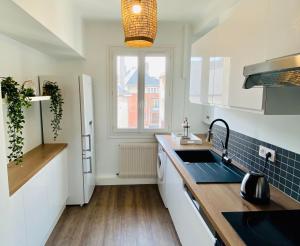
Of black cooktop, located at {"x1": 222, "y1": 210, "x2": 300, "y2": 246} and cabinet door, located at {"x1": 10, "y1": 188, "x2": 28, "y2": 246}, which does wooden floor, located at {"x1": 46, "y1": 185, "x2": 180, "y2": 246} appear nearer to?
cabinet door, located at {"x1": 10, "y1": 188, "x2": 28, "y2": 246}

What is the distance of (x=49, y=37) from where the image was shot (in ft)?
6.78

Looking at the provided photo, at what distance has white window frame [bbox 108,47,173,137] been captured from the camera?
362 cm

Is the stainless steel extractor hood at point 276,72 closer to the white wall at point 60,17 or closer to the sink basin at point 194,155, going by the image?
the white wall at point 60,17

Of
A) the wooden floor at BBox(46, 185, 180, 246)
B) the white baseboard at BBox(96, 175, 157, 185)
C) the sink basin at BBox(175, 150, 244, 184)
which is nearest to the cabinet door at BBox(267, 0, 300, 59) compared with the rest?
the sink basin at BBox(175, 150, 244, 184)

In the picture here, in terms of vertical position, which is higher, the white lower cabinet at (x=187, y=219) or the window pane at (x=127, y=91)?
the window pane at (x=127, y=91)

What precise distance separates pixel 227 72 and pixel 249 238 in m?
1.17

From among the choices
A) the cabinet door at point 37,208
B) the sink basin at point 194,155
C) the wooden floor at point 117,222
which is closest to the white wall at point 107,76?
the wooden floor at point 117,222

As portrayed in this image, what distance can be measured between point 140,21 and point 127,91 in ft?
7.49

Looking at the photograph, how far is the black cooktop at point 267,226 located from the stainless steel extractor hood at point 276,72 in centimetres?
74

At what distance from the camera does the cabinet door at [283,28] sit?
1.03 m

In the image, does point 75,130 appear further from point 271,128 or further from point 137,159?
point 271,128

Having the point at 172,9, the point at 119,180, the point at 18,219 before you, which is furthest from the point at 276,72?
the point at 119,180

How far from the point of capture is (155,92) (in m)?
3.78

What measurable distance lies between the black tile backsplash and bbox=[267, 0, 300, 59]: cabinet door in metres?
0.69
